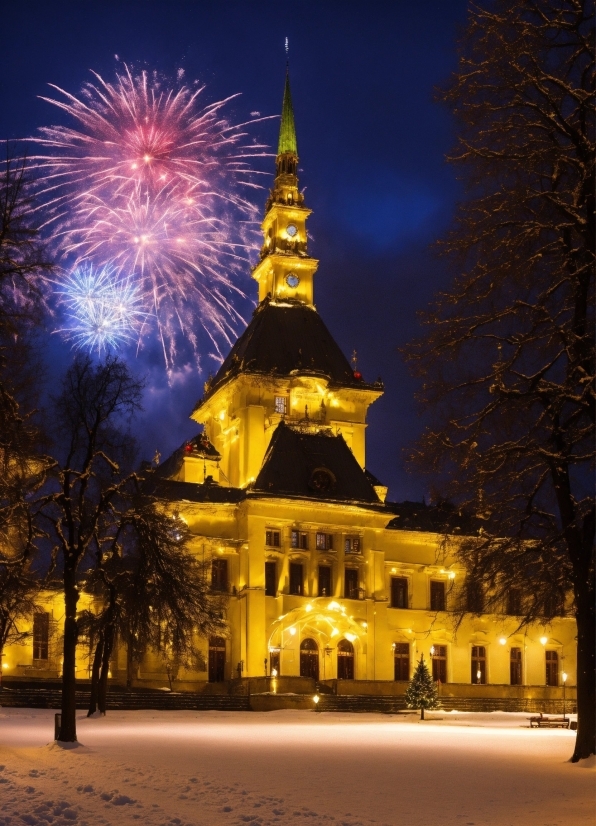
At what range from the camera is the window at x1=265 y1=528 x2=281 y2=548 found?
65.2 meters

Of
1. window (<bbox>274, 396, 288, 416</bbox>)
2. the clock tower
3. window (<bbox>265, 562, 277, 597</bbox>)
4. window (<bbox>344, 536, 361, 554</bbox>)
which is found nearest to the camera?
window (<bbox>265, 562, 277, 597</bbox>)

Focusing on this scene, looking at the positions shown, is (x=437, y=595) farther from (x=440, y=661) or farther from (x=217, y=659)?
(x=217, y=659)

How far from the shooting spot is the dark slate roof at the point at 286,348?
250ft

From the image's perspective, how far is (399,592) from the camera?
229ft

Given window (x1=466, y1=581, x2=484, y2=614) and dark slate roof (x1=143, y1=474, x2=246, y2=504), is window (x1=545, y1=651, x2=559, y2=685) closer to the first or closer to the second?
dark slate roof (x1=143, y1=474, x2=246, y2=504)

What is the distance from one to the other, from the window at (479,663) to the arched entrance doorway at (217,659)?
16199 mm

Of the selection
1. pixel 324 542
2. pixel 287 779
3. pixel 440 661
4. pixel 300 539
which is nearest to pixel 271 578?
pixel 300 539

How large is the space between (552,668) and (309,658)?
17.6 m

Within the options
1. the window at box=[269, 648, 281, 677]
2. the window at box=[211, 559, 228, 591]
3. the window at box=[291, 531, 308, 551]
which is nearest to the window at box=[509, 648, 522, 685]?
the window at box=[291, 531, 308, 551]

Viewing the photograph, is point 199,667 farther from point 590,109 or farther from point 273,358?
point 590,109

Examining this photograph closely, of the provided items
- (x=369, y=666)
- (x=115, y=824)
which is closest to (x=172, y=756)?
(x=115, y=824)

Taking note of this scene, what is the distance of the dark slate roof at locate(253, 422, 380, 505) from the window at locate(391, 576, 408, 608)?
556 centimetres

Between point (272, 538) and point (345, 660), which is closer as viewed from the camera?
point (345, 660)

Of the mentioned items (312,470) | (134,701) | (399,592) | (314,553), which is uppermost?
(312,470)
